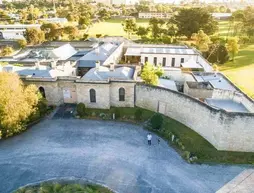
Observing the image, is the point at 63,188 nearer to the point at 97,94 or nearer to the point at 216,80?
the point at 97,94

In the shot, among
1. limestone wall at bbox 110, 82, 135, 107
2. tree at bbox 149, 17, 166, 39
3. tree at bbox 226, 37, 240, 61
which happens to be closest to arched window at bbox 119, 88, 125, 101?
limestone wall at bbox 110, 82, 135, 107

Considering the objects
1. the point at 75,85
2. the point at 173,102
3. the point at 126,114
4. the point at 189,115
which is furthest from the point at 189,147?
the point at 75,85

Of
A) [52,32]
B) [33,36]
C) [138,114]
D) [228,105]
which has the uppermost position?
[52,32]

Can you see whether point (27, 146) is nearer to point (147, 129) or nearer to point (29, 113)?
point (29, 113)

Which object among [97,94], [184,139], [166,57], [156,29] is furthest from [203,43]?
[184,139]

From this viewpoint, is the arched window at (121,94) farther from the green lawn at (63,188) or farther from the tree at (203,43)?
the tree at (203,43)
